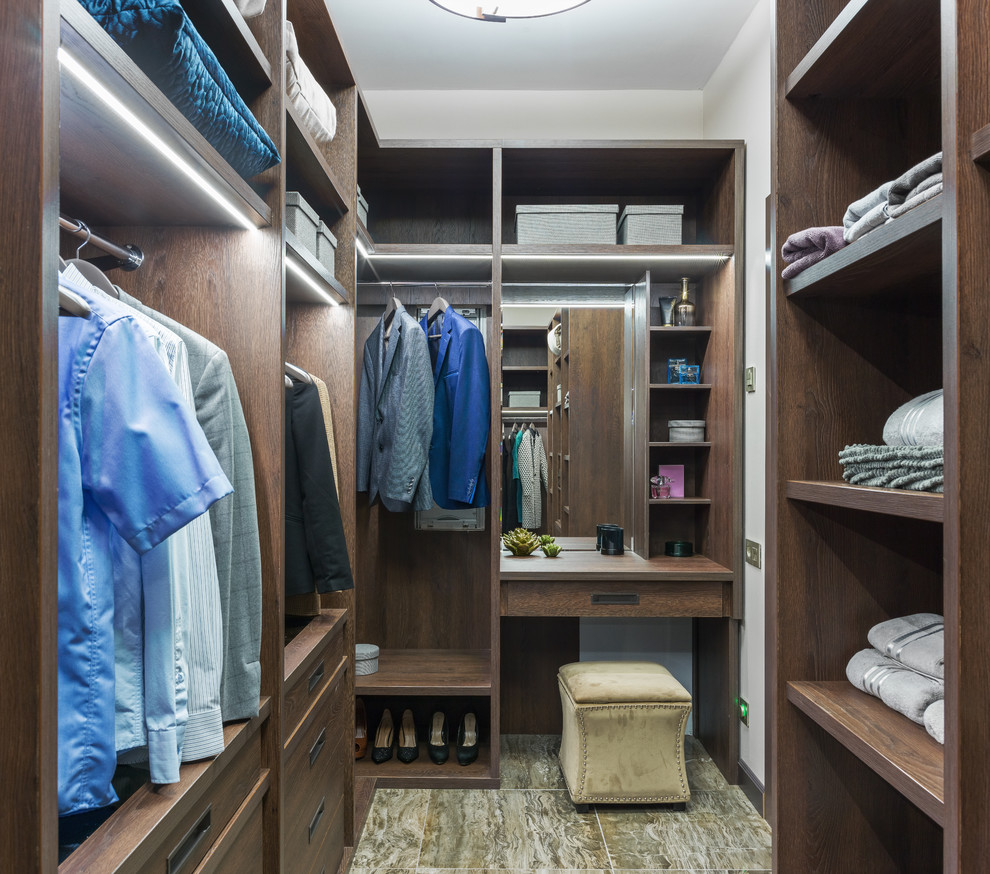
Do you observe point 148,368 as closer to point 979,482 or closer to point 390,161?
point 979,482

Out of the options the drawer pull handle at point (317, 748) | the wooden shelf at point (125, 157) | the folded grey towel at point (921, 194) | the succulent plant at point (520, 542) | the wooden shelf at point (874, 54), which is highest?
the wooden shelf at point (874, 54)

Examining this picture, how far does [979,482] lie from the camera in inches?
28.5

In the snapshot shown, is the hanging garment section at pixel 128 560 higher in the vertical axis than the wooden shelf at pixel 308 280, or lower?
lower

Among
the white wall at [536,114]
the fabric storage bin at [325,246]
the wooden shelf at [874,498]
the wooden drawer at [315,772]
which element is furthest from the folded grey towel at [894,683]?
the white wall at [536,114]

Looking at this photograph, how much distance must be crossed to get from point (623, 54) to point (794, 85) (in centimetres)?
195

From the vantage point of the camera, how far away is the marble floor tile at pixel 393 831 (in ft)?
7.20

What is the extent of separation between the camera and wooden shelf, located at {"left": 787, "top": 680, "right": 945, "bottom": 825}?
810 mm

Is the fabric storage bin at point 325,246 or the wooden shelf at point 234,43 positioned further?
the fabric storage bin at point 325,246

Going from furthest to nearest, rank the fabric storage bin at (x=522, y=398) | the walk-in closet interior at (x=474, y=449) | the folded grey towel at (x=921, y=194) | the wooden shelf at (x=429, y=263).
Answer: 1. the fabric storage bin at (x=522, y=398)
2. the wooden shelf at (x=429, y=263)
3. the folded grey towel at (x=921, y=194)
4. the walk-in closet interior at (x=474, y=449)

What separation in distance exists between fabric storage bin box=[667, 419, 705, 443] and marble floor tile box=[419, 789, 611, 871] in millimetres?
1456

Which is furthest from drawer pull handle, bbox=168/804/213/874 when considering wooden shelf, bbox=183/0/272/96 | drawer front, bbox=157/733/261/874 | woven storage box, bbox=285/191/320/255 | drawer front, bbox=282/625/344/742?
wooden shelf, bbox=183/0/272/96

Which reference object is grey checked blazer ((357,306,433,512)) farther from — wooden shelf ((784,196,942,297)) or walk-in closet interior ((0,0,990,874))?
wooden shelf ((784,196,942,297))

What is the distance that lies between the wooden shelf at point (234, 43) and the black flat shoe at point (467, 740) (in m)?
2.38

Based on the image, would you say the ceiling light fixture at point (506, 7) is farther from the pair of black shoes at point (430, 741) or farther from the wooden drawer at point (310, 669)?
the pair of black shoes at point (430, 741)
